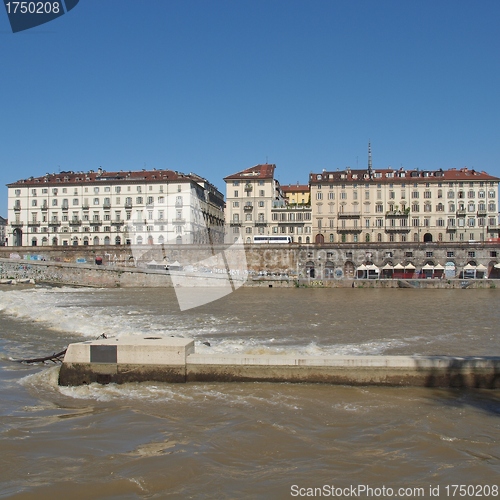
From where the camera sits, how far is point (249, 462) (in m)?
7.37

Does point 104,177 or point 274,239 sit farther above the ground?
point 104,177

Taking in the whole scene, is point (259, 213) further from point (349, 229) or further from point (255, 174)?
point (349, 229)

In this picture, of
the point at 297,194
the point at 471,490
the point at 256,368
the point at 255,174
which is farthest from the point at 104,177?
the point at 471,490

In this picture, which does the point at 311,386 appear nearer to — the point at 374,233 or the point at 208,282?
the point at 208,282

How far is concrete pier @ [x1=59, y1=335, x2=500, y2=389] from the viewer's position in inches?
427

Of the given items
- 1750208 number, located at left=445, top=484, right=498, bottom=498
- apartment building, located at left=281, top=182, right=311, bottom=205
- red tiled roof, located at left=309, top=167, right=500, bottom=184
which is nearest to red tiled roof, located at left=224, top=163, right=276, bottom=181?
red tiled roof, located at left=309, top=167, right=500, bottom=184

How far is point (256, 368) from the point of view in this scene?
11.2 m

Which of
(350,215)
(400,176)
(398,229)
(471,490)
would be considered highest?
(400,176)

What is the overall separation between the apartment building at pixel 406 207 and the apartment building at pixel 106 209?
73.6 feet

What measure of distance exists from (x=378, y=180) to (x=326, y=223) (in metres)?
10.8

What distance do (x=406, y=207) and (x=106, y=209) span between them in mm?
50502

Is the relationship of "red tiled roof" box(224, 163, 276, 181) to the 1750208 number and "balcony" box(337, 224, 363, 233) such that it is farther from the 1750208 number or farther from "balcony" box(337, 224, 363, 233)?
the 1750208 number

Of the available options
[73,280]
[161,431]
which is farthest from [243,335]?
[73,280]

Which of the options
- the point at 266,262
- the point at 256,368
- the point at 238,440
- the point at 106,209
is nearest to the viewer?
the point at 238,440
